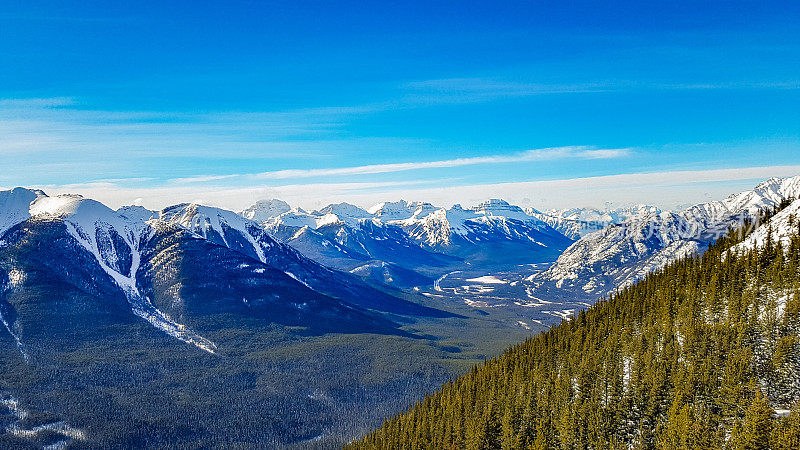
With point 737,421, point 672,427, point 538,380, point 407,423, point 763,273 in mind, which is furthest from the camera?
point 407,423

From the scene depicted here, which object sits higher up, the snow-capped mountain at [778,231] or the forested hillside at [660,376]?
the snow-capped mountain at [778,231]

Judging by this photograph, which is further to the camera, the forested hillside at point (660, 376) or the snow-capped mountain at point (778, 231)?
the snow-capped mountain at point (778, 231)

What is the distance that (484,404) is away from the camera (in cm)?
15600

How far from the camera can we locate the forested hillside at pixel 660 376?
100438mm

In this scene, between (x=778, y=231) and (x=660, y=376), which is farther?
(x=778, y=231)

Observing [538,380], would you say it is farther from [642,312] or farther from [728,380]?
[728,380]

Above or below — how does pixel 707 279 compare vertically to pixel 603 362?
above

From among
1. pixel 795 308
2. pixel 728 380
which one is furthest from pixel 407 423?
pixel 795 308

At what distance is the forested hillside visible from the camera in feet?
330

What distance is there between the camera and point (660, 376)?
117 m

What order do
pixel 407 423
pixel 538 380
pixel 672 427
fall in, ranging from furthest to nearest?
pixel 407 423
pixel 538 380
pixel 672 427

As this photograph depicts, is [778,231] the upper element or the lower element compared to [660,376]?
upper

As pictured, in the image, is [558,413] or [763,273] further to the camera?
[763,273]

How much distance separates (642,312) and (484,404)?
191 feet
